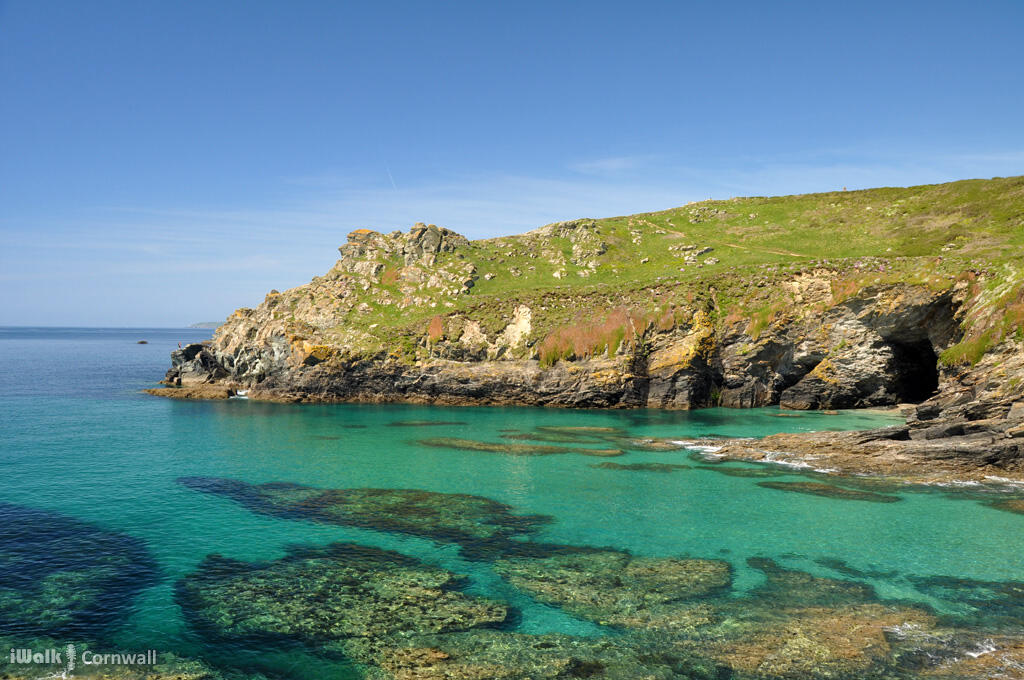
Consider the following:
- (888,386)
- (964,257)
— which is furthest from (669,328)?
(964,257)

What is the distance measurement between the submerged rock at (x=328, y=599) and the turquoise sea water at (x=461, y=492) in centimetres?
86

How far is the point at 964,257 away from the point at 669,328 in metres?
31.3

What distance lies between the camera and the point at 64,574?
2272cm

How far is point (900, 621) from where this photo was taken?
1905cm

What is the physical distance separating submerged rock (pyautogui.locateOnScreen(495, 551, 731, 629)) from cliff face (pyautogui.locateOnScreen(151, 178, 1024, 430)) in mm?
38297

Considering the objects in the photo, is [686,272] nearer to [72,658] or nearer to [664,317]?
[664,317]

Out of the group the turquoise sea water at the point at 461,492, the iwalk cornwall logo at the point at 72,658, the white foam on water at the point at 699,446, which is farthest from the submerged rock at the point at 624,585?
the white foam on water at the point at 699,446

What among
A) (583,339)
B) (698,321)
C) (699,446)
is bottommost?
(699,446)

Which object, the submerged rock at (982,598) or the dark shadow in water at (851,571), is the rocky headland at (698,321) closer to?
the dark shadow in water at (851,571)

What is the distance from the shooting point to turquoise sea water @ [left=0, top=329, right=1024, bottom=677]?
74.8 ft

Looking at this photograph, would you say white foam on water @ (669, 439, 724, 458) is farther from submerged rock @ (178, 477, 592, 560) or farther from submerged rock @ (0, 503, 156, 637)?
submerged rock @ (0, 503, 156, 637)

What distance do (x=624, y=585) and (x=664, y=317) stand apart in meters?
57.0

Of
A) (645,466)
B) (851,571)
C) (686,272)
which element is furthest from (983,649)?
(686,272)

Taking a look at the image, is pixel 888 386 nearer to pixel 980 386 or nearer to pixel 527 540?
pixel 980 386
